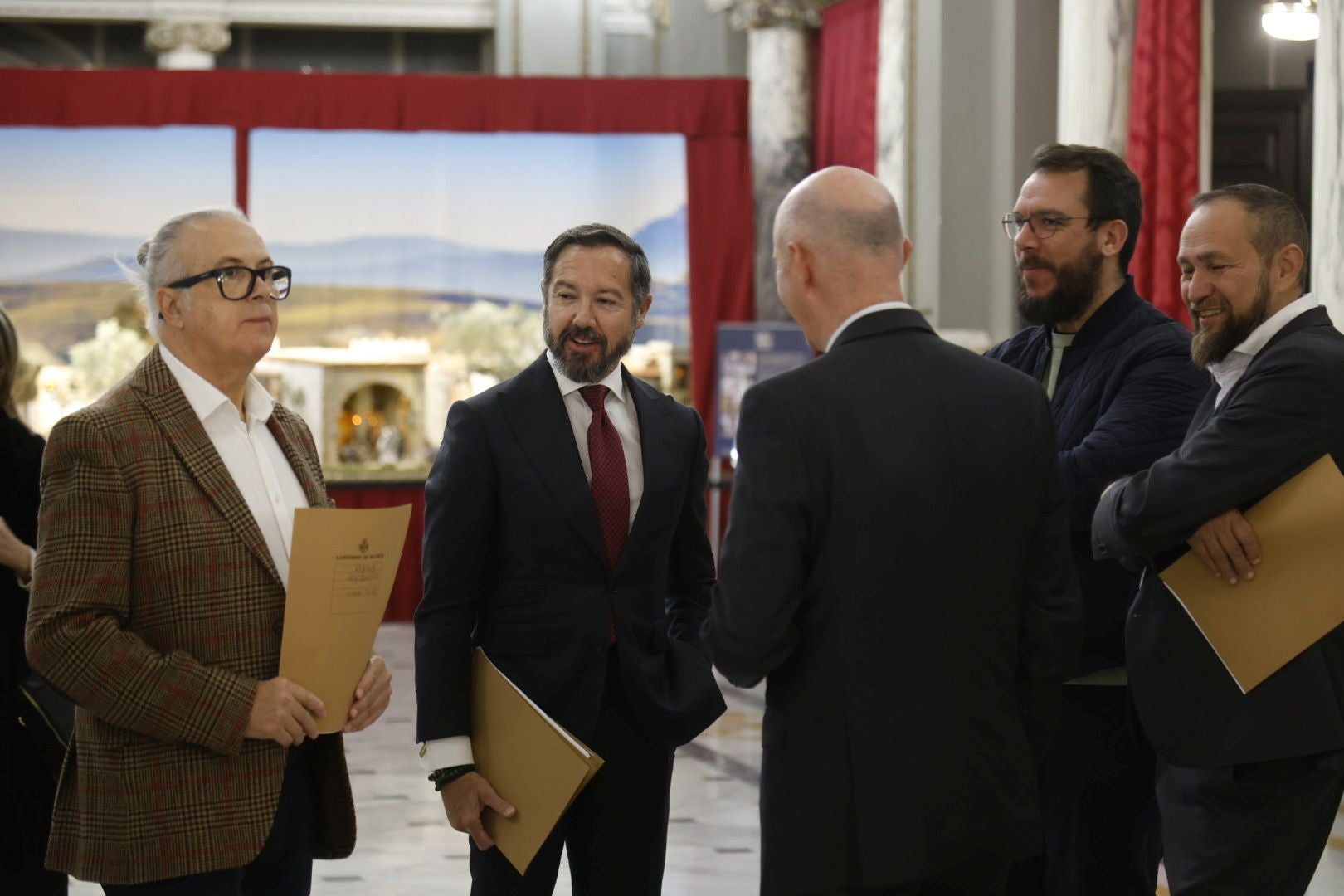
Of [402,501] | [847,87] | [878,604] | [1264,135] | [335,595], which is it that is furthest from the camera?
[402,501]

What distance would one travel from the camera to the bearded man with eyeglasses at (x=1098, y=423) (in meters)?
3.23

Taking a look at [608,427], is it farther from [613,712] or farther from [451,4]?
[451,4]

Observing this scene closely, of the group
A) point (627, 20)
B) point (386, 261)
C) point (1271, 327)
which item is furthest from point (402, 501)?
point (1271, 327)

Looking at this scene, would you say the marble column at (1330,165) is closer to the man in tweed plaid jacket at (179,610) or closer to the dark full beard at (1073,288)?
the dark full beard at (1073,288)

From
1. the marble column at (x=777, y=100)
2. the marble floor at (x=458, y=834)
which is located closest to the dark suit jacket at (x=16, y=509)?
the marble floor at (x=458, y=834)

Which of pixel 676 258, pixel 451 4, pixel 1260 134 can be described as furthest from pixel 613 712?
pixel 451 4

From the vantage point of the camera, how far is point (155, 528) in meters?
2.52

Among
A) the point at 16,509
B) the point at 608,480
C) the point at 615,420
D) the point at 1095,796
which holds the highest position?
the point at 615,420

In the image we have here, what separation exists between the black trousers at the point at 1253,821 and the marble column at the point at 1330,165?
3534 millimetres

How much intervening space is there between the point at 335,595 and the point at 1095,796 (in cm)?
165

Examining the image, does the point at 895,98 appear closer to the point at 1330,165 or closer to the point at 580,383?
the point at 1330,165

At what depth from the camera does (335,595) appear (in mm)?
2582

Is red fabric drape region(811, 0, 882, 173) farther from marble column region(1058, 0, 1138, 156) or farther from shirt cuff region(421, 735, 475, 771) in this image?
shirt cuff region(421, 735, 475, 771)

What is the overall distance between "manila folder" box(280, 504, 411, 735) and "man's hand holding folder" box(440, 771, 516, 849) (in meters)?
0.30
